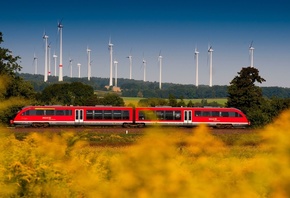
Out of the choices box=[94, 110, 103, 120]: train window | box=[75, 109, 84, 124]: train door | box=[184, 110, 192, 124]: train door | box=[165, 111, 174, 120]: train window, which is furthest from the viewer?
box=[184, 110, 192, 124]: train door

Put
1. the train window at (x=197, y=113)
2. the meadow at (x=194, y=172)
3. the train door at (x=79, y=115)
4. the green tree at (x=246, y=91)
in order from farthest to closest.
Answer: the green tree at (x=246, y=91)
the train window at (x=197, y=113)
the train door at (x=79, y=115)
the meadow at (x=194, y=172)

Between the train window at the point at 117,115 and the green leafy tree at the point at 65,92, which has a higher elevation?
the green leafy tree at the point at 65,92

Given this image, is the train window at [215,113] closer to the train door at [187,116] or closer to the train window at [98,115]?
the train door at [187,116]

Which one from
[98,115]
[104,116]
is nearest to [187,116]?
[104,116]

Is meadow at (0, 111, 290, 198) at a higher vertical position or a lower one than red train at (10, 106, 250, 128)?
higher

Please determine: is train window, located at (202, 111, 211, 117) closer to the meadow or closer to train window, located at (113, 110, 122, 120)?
train window, located at (113, 110, 122, 120)

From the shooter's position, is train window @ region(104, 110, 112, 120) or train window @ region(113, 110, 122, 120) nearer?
train window @ region(104, 110, 112, 120)

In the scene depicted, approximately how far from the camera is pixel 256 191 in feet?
14.2

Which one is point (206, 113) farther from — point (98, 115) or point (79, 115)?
point (79, 115)

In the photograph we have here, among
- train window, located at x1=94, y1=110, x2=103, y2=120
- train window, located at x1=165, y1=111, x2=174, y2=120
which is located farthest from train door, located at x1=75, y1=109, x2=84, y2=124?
train window, located at x1=165, y1=111, x2=174, y2=120

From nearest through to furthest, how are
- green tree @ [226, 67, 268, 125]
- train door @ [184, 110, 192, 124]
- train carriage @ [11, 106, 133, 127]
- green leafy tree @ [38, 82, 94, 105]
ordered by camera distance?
train carriage @ [11, 106, 133, 127]
train door @ [184, 110, 192, 124]
green tree @ [226, 67, 268, 125]
green leafy tree @ [38, 82, 94, 105]

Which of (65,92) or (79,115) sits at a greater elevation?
(65,92)

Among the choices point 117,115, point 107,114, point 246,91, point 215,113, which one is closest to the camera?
point 107,114

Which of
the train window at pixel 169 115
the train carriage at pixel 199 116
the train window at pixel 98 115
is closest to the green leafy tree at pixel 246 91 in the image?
the train carriage at pixel 199 116
